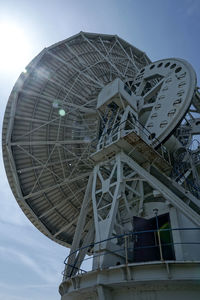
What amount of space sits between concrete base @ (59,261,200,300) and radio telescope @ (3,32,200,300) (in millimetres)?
23

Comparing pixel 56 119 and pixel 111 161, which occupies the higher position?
pixel 56 119

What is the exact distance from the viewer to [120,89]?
11.1 metres

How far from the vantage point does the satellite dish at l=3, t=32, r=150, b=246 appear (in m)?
14.7

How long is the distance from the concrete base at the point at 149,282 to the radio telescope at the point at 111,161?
0.08ft

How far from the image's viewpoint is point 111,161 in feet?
32.0

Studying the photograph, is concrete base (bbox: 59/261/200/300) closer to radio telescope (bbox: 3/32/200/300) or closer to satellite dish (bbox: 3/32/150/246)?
radio telescope (bbox: 3/32/200/300)

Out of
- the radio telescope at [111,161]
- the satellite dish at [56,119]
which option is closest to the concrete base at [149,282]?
the radio telescope at [111,161]

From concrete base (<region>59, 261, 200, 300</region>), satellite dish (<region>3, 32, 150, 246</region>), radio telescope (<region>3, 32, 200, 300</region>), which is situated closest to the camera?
concrete base (<region>59, 261, 200, 300</region>)

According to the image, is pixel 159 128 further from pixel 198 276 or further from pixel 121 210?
pixel 198 276

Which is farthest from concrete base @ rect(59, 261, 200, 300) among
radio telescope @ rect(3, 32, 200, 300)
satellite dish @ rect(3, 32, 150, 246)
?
satellite dish @ rect(3, 32, 150, 246)

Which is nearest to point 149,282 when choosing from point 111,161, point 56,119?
point 111,161

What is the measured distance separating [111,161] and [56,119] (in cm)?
714

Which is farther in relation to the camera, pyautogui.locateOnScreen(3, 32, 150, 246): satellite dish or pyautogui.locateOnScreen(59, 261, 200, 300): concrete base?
pyautogui.locateOnScreen(3, 32, 150, 246): satellite dish

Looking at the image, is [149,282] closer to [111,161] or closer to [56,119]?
[111,161]
